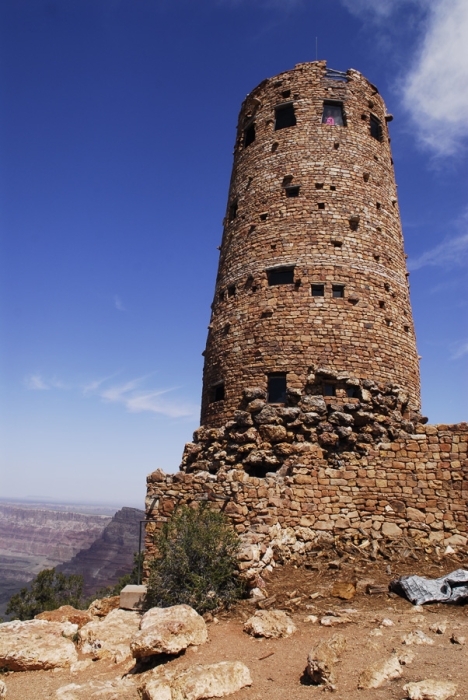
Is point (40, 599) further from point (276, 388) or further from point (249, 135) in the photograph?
point (249, 135)

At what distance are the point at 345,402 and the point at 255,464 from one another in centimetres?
307

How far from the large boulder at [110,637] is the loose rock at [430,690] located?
449 centimetres

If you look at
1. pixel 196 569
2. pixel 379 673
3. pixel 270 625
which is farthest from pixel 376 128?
pixel 379 673

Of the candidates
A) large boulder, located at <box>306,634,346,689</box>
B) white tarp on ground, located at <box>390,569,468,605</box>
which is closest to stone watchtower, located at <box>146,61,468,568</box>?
white tarp on ground, located at <box>390,569,468,605</box>

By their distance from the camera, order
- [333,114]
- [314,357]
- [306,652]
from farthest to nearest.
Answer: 1. [333,114]
2. [314,357]
3. [306,652]

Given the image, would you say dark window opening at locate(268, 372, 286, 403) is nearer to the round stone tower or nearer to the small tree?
the round stone tower

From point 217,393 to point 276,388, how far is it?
232 centimetres

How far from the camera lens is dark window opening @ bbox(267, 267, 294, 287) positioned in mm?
15375

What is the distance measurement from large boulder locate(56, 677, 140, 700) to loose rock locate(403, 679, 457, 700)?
334 centimetres

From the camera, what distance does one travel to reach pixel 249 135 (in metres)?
19.3

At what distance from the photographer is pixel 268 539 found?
35.4 ft

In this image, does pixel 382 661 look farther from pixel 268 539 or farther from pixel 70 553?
pixel 70 553

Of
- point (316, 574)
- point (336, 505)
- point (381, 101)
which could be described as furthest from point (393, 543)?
point (381, 101)

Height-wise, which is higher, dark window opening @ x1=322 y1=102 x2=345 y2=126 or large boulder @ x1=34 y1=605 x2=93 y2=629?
dark window opening @ x1=322 y1=102 x2=345 y2=126
